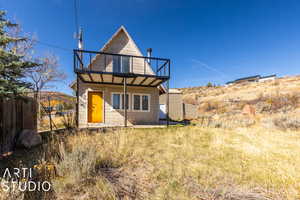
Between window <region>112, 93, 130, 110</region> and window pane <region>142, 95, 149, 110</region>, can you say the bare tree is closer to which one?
window <region>112, 93, 130, 110</region>

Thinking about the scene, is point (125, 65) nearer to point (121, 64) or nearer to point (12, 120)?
point (121, 64)

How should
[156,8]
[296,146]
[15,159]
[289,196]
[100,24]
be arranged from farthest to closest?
[156,8]
[100,24]
[296,146]
[15,159]
[289,196]

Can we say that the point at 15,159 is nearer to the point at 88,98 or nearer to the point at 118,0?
the point at 88,98

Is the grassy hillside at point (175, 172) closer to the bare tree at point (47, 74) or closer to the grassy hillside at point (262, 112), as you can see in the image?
the grassy hillside at point (262, 112)

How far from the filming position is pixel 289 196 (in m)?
2.15

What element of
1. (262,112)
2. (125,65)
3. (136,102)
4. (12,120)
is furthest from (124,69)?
(262,112)

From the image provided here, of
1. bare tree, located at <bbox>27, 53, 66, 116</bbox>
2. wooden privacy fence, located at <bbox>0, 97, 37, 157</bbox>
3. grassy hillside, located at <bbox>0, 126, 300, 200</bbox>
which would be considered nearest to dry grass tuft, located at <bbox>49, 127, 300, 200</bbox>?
grassy hillside, located at <bbox>0, 126, 300, 200</bbox>

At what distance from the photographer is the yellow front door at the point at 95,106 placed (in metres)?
8.66

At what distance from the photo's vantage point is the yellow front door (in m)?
8.66

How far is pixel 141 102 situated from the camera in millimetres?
9617

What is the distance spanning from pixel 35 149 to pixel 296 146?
30.5 ft

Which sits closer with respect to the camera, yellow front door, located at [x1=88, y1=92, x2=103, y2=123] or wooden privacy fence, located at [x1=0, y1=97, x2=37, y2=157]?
wooden privacy fence, located at [x1=0, y1=97, x2=37, y2=157]

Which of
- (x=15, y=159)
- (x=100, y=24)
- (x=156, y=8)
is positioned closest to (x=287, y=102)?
(x=156, y=8)

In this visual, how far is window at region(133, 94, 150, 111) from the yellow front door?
2417 mm
